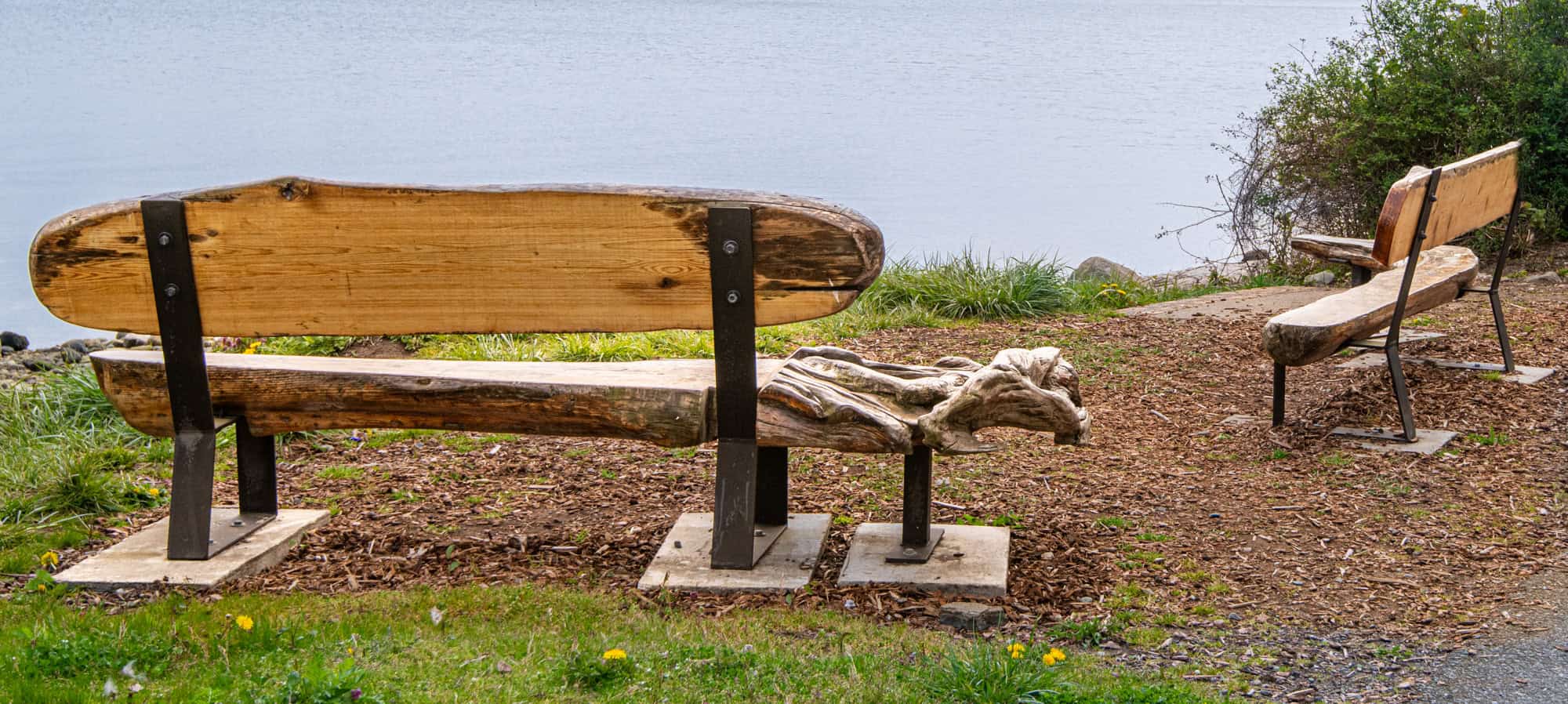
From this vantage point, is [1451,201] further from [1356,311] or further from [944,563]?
[944,563]

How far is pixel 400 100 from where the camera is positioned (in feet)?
53.7

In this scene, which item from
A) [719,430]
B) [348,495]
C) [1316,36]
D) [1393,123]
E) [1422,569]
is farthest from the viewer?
[1316,36]

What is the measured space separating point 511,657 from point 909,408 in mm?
1282

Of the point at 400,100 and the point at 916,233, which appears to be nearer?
the point at 916,233

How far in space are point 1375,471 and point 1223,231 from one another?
887 centimetres

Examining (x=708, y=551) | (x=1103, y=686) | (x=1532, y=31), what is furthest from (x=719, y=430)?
(x=1532, y=31)

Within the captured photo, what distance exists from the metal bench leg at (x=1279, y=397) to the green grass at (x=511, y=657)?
9.71 ft

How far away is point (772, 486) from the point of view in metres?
4.08

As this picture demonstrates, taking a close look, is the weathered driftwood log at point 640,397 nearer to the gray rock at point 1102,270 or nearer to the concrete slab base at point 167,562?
the concrete slab base at point 167,562

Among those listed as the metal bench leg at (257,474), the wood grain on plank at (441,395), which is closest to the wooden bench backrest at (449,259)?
the wood grain on plank at (441,395)

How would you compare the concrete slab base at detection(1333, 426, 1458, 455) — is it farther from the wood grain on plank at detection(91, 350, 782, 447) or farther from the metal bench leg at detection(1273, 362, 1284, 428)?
the wood grain on plank at detection(91, 350, 782, 447)

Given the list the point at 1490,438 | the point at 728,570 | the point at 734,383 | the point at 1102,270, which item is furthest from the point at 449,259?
the point at 1102,270

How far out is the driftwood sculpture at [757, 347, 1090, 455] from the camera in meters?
3.51

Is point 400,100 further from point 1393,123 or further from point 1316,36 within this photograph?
point 1316,36
